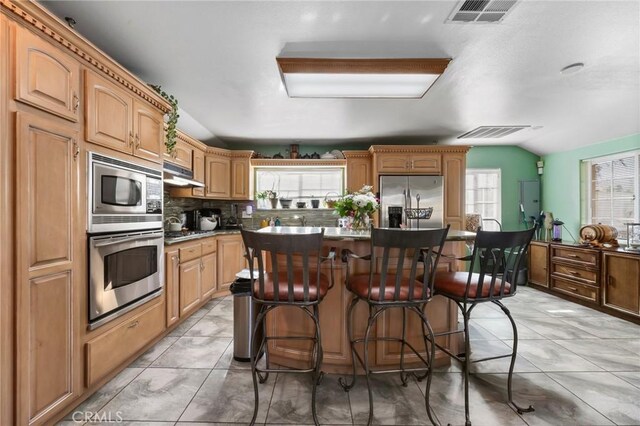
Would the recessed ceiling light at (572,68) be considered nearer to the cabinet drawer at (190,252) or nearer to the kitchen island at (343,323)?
the kitchen island at (343,323)

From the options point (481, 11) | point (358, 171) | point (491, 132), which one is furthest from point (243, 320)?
point (491, 132)

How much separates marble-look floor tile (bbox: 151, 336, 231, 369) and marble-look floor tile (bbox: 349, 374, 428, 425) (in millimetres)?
1142

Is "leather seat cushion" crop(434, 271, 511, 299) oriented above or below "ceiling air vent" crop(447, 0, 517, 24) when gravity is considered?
below

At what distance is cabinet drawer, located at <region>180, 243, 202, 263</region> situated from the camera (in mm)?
2941

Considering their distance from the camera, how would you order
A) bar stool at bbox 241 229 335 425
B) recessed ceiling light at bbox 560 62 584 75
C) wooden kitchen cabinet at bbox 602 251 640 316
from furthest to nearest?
wooden kitchen cabinet at bbox 602 251 640 316 → recessed ceiling light at bbox 560 62 584 75 → bar stool at bbox 241 229 335 425

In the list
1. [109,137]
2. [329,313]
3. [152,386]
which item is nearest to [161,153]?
[109,137]

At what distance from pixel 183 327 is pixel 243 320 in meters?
1.05

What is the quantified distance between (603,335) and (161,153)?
449 cm

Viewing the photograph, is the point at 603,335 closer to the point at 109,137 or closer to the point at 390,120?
the point at 390,120

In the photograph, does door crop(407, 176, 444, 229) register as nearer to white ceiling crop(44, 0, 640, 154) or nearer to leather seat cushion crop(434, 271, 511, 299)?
white ceiling crop(44, 0, 640, 154)

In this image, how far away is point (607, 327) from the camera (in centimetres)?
293

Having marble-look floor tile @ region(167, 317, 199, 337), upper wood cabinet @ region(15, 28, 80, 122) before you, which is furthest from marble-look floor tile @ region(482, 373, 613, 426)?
upper wood cabinet @ region(15, 28, 80, 122)

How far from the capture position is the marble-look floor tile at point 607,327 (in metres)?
2.75

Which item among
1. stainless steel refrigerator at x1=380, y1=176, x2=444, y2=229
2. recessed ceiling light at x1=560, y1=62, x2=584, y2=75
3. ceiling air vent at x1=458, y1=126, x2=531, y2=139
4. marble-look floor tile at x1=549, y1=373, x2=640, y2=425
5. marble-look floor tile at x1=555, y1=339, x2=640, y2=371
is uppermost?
recessed ceiling light at x1=560, y1=62, x2=584, y2=75
